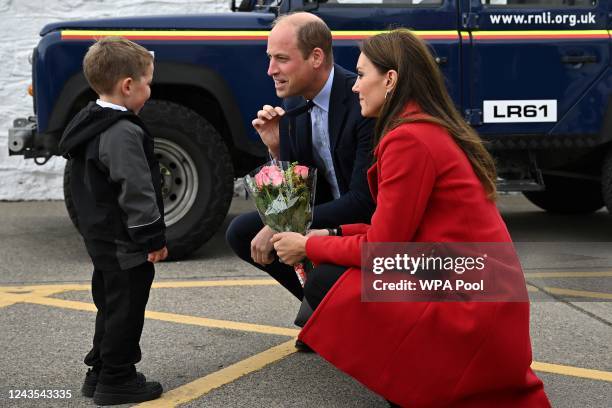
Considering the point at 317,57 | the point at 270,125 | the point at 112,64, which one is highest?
the point at 112,64

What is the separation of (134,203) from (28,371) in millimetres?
990

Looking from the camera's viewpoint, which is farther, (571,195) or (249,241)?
(571,195)

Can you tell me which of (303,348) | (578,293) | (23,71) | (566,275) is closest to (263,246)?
(303,348)

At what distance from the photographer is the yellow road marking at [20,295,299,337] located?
185 inches

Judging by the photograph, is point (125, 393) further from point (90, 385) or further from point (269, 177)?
point (269, 177)

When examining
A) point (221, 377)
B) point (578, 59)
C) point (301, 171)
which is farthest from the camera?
point (578, 59)

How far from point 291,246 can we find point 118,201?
62 cm

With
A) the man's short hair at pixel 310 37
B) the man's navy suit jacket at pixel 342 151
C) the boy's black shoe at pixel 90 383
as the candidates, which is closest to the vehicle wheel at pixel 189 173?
the man's navy suit jacket at pixel 342 151

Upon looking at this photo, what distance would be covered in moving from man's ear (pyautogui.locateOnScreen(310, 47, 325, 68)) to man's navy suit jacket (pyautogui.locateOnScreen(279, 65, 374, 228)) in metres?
0.09

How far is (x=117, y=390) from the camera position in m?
3.59

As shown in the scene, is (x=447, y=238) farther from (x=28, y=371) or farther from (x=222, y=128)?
(x=222, y=128)

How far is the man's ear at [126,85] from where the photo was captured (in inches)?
143

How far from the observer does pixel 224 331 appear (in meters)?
4.68

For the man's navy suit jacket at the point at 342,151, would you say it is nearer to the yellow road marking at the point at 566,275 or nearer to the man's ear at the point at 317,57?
the man's ear at the point at 317,57
